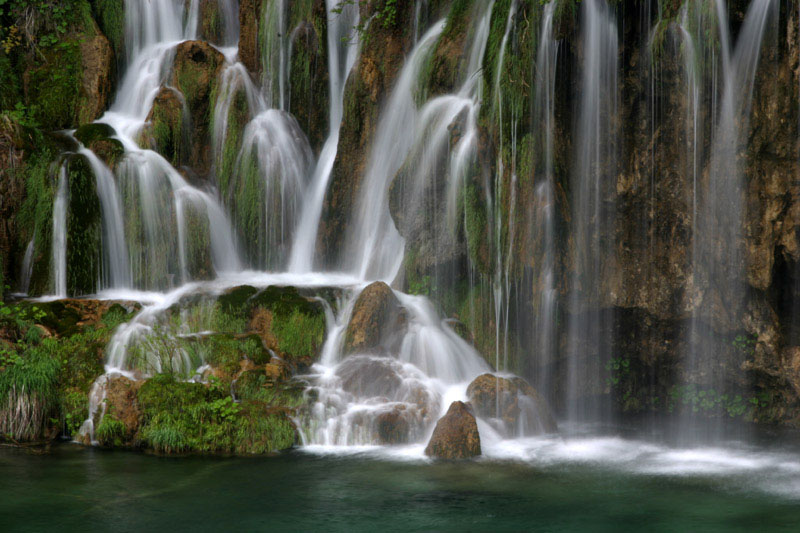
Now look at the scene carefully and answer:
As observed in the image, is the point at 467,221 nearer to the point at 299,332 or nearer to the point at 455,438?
the point at 299,332

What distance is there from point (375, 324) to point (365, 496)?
13.5 feet

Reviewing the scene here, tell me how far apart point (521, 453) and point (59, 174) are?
973 cm

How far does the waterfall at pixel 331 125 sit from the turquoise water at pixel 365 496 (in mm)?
6647

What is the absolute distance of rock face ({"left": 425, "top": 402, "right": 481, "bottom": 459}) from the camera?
10094mm

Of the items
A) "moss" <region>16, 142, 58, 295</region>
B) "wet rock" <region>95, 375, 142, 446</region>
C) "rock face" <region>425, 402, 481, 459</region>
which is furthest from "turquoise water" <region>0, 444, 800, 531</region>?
"moss" <region>16, 142, 58, 295</region>

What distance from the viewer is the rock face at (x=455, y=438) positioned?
1009cm

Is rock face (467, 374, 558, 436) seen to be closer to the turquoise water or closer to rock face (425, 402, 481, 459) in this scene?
rock face (425, 402, 481, 459)

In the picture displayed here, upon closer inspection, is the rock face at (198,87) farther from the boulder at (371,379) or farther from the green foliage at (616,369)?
the green foliage at (616,369)

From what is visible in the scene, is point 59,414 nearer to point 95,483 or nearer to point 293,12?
point 95,483

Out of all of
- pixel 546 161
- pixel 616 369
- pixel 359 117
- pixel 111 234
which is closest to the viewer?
pixel 546 161

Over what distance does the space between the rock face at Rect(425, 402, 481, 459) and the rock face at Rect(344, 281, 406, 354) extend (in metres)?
2.37

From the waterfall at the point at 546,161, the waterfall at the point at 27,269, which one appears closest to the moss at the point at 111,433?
the waterfall at the point at 27,269

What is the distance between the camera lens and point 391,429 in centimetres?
1080

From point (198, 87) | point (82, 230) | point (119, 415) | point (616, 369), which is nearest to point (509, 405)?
point (616, 369)
